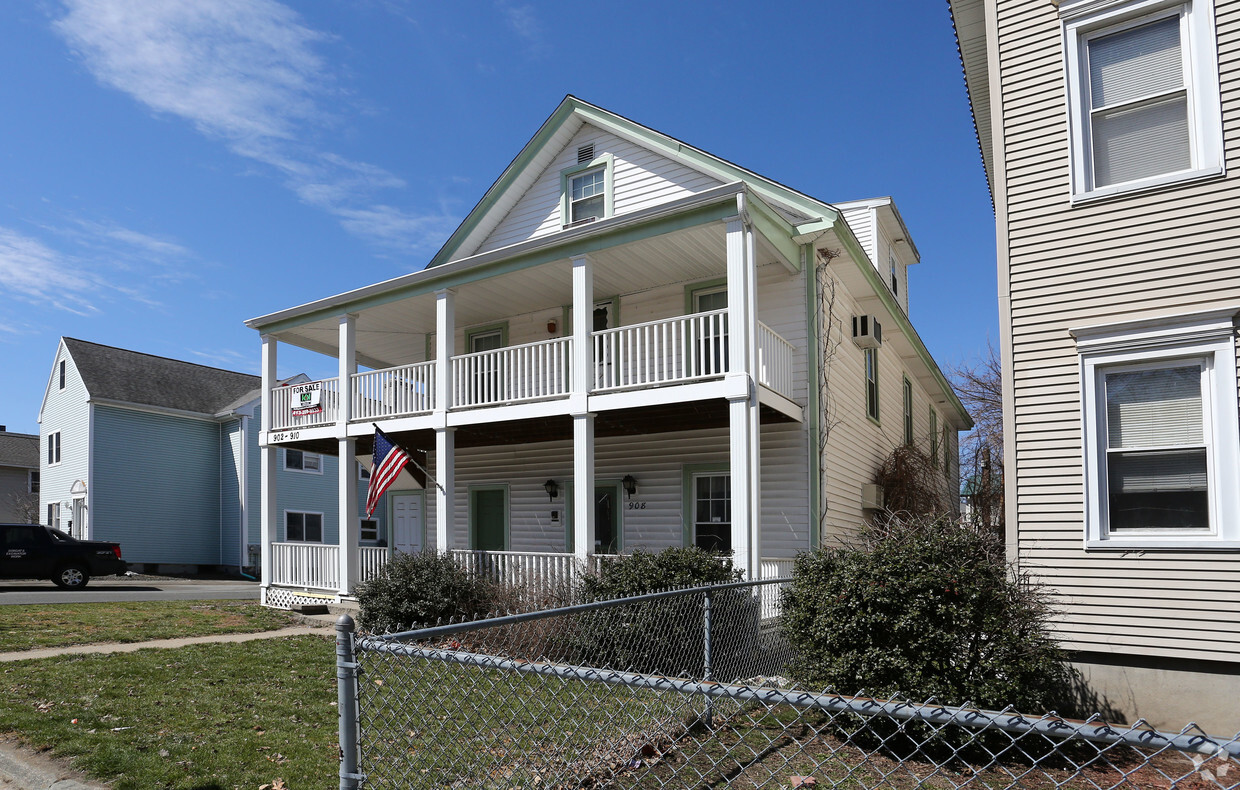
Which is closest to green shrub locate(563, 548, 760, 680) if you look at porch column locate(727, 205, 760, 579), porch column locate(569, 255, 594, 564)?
porch column locate(727, 205, 760, 579)

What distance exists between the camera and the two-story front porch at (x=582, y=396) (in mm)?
11531

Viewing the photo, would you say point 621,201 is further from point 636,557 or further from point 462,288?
point 636,557

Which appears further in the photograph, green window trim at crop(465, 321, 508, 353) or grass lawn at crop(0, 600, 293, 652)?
green window trim at crop(465, 321, 508, 353)

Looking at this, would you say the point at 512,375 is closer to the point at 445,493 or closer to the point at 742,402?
the point at 445,493

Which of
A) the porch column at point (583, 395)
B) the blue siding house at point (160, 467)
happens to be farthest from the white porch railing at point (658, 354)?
the blue siding house at point (160, 467)

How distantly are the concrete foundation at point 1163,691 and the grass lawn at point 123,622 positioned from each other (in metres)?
11.1

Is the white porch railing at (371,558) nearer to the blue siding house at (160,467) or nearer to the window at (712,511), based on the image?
the window at (712,511)

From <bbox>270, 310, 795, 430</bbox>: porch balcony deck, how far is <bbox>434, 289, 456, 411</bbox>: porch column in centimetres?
13

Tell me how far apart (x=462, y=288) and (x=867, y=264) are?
699 cm

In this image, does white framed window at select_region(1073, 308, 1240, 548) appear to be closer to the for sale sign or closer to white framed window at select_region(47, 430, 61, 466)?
the for sale sign

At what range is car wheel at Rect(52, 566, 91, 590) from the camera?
69.0 ft

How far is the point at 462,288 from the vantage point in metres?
14.5

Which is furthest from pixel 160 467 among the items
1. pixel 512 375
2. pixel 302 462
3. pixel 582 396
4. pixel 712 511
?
pixel 712 511

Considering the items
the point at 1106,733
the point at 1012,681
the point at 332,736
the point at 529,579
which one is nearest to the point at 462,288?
the point at 529,579
